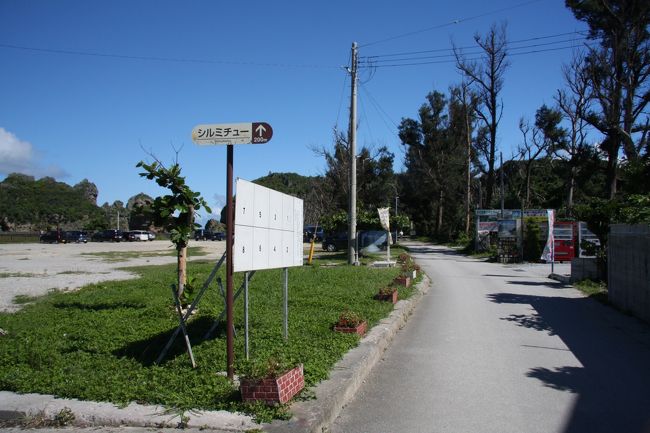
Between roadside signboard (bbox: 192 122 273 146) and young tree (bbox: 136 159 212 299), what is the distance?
3.63 meters

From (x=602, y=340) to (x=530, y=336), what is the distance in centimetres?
115

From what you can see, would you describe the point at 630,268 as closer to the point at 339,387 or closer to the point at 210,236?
the point at 339,387

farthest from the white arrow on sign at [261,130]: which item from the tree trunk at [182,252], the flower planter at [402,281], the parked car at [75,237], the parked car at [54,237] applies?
the parked car at [75,237]

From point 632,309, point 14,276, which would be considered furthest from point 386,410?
point 14,276

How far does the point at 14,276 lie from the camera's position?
1959 centimetres

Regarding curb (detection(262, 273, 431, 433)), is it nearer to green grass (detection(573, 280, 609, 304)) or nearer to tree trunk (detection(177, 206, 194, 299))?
tree trunk (detection(177, 206, 194, 299))

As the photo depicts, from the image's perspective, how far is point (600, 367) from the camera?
294 inches

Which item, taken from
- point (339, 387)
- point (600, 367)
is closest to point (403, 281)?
point (600, 367)

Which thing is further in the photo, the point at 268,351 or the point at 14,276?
the point at 14,276

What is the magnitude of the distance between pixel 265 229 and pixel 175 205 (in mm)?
3389

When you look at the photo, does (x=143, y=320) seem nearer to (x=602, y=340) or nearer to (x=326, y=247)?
(x=602, y=340)

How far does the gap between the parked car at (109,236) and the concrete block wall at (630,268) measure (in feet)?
219

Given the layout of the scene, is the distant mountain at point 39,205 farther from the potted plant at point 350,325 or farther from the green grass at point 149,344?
the potted plant at point 350,325

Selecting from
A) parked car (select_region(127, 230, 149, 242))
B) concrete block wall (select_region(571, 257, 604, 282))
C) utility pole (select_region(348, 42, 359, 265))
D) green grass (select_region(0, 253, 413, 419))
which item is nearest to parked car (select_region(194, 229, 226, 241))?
parked car (select_region(127, 230, 149, 242))
